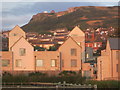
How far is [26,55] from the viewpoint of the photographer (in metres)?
14.6

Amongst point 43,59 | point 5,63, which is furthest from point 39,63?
point 5,63

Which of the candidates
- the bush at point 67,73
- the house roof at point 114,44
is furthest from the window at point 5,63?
the house roof at point 114,44

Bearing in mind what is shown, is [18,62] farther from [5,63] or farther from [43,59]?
[43,59]

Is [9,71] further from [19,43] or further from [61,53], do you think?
[61,53]

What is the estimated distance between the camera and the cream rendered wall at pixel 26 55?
14.4 meters

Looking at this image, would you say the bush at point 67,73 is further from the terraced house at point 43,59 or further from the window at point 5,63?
the window at point 5,63

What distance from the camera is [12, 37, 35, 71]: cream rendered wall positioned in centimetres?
1443

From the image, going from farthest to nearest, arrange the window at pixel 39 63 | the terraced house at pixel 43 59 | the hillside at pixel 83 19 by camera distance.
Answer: the hillside at pixel 83 19 < the window at pixel 39 63 < the terraced house at pixel 43 59

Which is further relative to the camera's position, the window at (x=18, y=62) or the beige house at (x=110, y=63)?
the window at (x=18, y=62)

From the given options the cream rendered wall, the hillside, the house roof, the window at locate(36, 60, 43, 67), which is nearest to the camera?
the house roof

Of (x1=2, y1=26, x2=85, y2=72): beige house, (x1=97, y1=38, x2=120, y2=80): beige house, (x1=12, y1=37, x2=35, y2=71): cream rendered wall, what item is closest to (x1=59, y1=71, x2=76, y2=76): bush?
(x1=2, y1=26, x2=85, y2=72): beige house

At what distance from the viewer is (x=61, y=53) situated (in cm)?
1444

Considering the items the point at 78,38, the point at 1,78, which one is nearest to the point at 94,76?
the point at 78,38

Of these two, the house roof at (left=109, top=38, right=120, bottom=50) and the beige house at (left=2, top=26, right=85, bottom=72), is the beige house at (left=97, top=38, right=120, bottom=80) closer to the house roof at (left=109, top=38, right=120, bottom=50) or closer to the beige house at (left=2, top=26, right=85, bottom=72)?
the house roof at (left=109, top=38, right=120, bottom=50)
